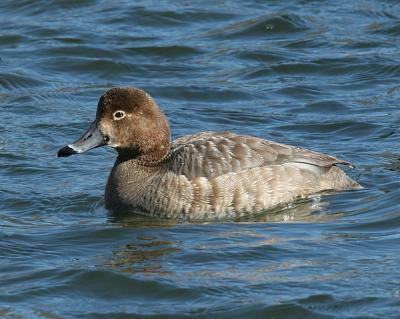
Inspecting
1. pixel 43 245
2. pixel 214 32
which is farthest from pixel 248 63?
pixel 43 245

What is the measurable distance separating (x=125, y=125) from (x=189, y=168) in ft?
2.35

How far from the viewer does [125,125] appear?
11.1 m

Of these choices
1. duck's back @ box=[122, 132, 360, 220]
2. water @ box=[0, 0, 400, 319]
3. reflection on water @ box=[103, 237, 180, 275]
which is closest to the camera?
water @ box=[0, 0, 400, 319]

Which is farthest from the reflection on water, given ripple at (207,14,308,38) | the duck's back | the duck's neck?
ripple at (207,14,308,38)

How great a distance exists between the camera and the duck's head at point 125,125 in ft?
36.4

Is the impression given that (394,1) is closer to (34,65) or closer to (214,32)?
(214,32)

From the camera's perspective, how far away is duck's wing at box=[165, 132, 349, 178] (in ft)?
36.0

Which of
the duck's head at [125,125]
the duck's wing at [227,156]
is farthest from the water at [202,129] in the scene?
the duck's head at [125,125]

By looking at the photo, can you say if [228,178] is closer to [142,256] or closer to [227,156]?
[227,156]

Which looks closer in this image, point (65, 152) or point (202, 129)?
point (65, 152)

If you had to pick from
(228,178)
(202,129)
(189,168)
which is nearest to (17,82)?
(202,129)

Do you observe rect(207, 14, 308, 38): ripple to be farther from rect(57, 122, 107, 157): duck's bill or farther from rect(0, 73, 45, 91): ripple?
rect(57, 122, 107, 157): duck's bill

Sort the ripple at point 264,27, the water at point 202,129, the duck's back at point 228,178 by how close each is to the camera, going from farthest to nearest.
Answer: the ripple at point 264,27, the duck's back at point 228,178, the water at point 202,129

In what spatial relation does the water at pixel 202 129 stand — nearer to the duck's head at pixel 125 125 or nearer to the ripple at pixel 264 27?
the ripple at pixel 264 27
